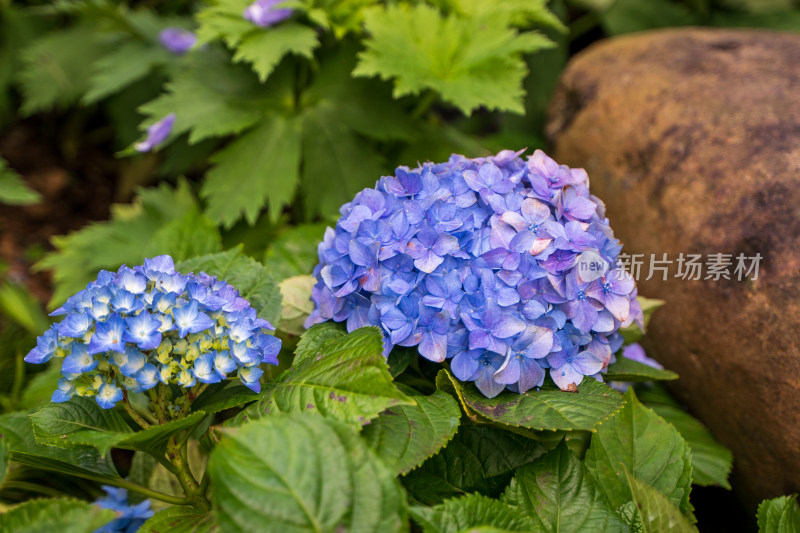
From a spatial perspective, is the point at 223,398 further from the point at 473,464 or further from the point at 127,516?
the point at 473,464

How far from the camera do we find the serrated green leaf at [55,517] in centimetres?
110

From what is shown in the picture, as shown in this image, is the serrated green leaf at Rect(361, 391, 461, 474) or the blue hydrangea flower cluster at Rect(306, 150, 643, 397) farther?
the blue hydrangea flower cluster at Rect(306, 150, 643, 397)

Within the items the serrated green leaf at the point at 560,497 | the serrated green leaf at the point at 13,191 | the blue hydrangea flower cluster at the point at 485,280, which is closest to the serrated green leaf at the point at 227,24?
the serrated green leaf at the point at 13,191

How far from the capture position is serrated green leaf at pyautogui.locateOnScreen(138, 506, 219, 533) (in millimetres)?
1366

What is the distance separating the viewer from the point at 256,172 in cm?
258

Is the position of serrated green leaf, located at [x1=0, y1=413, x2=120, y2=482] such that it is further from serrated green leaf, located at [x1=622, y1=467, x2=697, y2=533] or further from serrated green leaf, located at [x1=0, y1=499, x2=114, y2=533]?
serrated green leaf, located at [x1=622, y1=467, x2=697, y2=533]

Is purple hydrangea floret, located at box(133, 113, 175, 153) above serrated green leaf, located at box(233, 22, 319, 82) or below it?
below

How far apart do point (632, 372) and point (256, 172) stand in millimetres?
1577

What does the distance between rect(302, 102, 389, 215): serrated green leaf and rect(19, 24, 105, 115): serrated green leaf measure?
1.77m

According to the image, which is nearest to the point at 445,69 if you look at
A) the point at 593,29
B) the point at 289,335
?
the point at 289,335

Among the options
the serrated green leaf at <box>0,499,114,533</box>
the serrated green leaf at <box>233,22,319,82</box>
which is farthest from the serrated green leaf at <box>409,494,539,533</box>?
the serrated green leaf at <box>233,22,319,82</box>

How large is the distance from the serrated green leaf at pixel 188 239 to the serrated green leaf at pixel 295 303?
307 millimetres

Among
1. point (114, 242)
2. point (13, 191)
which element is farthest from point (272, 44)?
point (13, 191)

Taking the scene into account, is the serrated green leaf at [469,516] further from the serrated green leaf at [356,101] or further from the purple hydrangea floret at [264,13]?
the purple hydrangea floret at [264,13]
